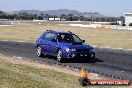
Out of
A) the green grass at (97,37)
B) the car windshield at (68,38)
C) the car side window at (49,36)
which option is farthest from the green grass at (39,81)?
the green grass at (97,37)

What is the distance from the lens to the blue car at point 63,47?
1977cm

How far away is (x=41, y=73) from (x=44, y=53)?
8.12m

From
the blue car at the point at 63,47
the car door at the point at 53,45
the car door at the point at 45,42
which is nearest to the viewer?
the blue car at the point at 63,47

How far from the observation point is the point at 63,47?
20.0 meters

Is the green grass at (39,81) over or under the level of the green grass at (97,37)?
over

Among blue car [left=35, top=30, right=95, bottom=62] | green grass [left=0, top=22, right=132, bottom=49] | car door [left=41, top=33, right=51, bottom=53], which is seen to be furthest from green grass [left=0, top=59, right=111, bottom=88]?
green grass [left=0, top=22, right=132, bottom=49]

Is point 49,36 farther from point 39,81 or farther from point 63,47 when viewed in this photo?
point 39,81

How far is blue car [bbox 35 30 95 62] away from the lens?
19766 millimetres

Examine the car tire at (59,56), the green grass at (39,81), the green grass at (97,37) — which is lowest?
the green grass at (97,37)

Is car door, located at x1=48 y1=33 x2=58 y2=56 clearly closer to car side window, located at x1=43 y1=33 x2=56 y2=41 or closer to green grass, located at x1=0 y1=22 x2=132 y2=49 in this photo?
car side window, located at x1=43 y1=33 x2=56 y2=41

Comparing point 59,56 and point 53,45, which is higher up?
point 53,45

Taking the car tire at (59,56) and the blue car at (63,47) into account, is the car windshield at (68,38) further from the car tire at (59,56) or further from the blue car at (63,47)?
the car tire at (59,56)

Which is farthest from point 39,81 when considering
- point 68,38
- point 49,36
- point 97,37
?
point 97,37

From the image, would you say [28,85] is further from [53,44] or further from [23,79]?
[53,44]
